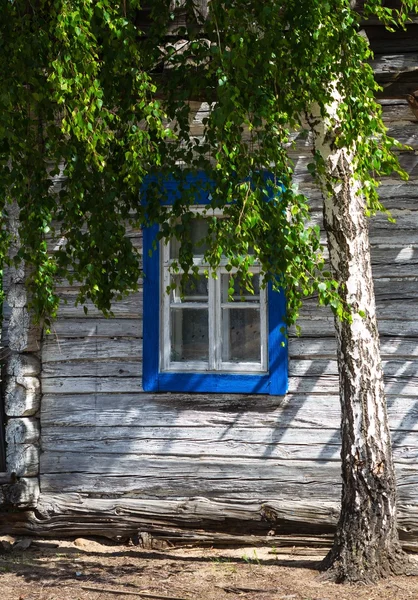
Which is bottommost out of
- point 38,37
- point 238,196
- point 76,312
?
point 76,312

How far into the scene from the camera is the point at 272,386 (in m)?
7.11

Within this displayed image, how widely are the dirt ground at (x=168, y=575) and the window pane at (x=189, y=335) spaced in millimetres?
1564

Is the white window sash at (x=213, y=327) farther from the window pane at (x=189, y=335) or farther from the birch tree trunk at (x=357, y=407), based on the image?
the birch tree trunk at (x=357, y=407)

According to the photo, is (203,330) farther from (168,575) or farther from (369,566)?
(369,566)

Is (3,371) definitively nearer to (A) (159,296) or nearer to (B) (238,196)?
(A) (159,296)

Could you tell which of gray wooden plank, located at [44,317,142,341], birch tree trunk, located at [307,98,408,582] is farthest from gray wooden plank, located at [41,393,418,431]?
birch tree trunk, located at [307,98,408,582]

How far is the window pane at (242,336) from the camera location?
7.34 m

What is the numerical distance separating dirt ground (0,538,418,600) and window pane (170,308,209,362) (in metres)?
1.56

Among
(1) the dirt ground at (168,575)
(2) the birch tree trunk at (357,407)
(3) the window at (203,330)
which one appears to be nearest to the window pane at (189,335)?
(3) the window at (203,330)

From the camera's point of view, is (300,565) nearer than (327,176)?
No

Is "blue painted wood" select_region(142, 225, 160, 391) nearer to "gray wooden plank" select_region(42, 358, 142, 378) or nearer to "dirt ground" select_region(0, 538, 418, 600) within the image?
"gray wooden plank" select_region(42, 358, 142, 378)

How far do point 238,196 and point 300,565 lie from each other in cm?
285

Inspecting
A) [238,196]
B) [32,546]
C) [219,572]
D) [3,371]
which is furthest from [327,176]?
[32,546]

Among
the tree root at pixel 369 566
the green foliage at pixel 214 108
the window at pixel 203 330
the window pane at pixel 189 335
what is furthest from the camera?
the window pane at pixel 189 335
